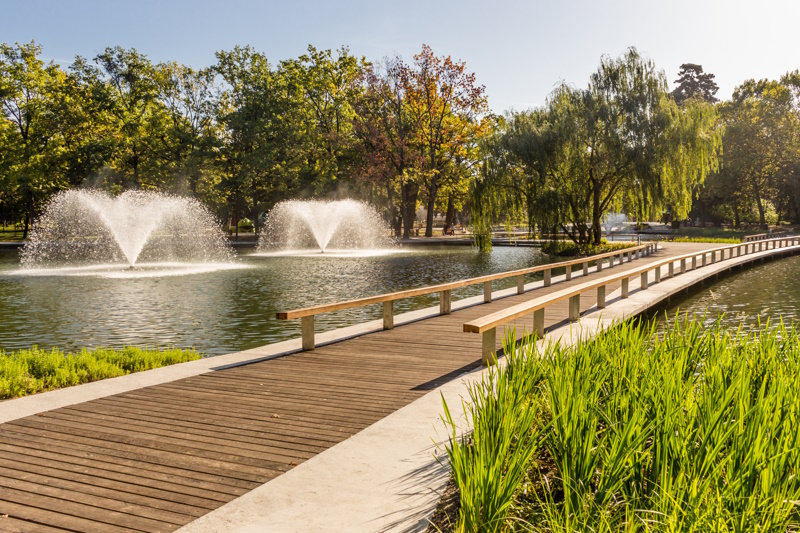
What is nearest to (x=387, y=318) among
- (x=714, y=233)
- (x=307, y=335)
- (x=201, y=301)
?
(x=307, y=335)

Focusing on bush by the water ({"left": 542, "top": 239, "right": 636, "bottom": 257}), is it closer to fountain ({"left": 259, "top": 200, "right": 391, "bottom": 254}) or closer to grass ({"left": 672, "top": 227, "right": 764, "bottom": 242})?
fountain ({"left": 259, "top": 200, "right": 391, "bottom": 254})

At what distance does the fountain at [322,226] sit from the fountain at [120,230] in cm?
504

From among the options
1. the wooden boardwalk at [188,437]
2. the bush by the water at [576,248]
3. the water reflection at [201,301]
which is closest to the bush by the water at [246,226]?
the water reflection at [201,301]

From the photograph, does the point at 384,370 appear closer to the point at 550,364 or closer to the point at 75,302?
the point at 550,364

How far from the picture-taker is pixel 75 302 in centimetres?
1912

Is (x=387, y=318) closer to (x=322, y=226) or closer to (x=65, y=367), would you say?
(x=65, y=367)

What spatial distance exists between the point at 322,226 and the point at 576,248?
2591 cm

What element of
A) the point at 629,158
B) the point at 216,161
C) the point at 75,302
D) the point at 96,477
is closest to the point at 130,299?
the point at 75,302

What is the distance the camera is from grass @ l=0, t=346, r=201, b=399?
309 inches

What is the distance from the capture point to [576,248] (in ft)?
120

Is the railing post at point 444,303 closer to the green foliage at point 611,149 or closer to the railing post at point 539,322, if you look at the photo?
the railing post at point 539,322

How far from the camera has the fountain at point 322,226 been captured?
2062 inches

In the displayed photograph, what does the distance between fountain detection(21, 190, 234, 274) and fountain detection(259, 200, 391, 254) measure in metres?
5.04

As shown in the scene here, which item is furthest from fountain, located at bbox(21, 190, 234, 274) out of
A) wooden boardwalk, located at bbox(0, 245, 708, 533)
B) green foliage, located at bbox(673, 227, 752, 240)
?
green foliage, located at bbox(673, 227, 752, 240)
